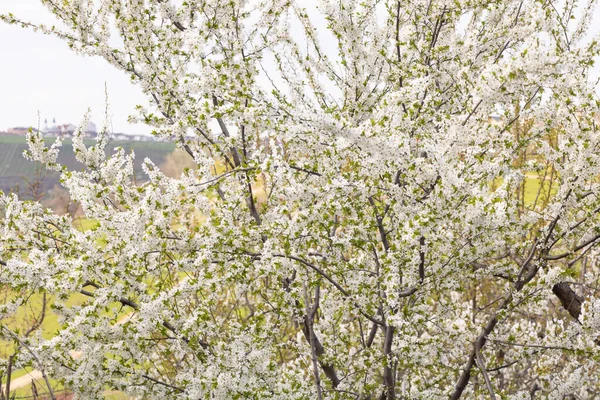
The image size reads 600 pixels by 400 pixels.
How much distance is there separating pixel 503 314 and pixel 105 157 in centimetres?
446

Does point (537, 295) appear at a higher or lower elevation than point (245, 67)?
lower

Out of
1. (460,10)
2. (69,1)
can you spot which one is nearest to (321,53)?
(460,10)

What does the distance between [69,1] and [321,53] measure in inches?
124

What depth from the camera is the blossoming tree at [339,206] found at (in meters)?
4.23

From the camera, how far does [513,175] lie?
4102 millimetres

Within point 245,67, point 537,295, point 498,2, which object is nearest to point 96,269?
point 245,67

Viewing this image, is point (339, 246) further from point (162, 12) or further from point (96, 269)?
point (162, 12)

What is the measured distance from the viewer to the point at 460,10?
5371 mm

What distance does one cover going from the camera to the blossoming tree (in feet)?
13.9

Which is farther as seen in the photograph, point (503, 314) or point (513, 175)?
point (503, 314)

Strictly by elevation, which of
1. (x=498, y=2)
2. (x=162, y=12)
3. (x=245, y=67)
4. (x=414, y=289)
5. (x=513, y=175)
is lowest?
(x=414, y=289)

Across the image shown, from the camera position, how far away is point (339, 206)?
178 inches

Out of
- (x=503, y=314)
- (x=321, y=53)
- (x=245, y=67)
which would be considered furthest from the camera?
(x=321, y=53)

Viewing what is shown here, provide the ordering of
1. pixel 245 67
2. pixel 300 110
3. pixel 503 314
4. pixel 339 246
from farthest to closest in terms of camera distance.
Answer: pixel 245 67
pixel 339 246
pixel 503 314
pixel 300 110
